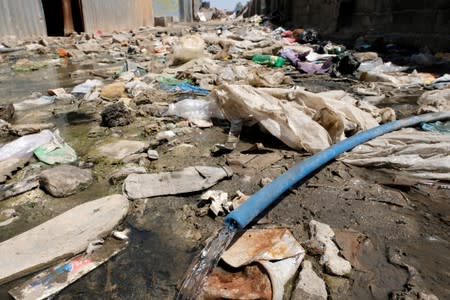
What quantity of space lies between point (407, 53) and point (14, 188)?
831 centimetres

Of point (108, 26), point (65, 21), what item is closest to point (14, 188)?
point (65, 21)

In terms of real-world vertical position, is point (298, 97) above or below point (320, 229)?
above

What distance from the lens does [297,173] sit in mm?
2242

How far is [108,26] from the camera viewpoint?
13.7 meters

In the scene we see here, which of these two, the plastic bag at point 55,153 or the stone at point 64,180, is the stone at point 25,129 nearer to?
the plastic bag at point 55,153

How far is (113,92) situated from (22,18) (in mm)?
7775

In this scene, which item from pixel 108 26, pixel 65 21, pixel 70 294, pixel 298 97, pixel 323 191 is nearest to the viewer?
pixel 70 294

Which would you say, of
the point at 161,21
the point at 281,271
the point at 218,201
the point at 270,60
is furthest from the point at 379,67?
the point at 161,21

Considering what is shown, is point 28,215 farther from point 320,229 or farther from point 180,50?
point 180,50

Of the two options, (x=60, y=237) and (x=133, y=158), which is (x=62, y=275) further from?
(x=133, y=158)

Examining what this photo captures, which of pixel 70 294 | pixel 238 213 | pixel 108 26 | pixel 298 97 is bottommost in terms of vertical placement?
pixel 70 294

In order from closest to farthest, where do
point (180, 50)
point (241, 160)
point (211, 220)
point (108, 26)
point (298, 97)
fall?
point (211, 220), point (241, 160), point (298, 97), point (180, 50), point (108, 26)

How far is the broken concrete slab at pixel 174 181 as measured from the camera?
2.32m

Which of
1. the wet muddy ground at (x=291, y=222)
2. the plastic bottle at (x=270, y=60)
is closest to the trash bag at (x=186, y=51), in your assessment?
the plastic bottle at (x=270, y=60)
